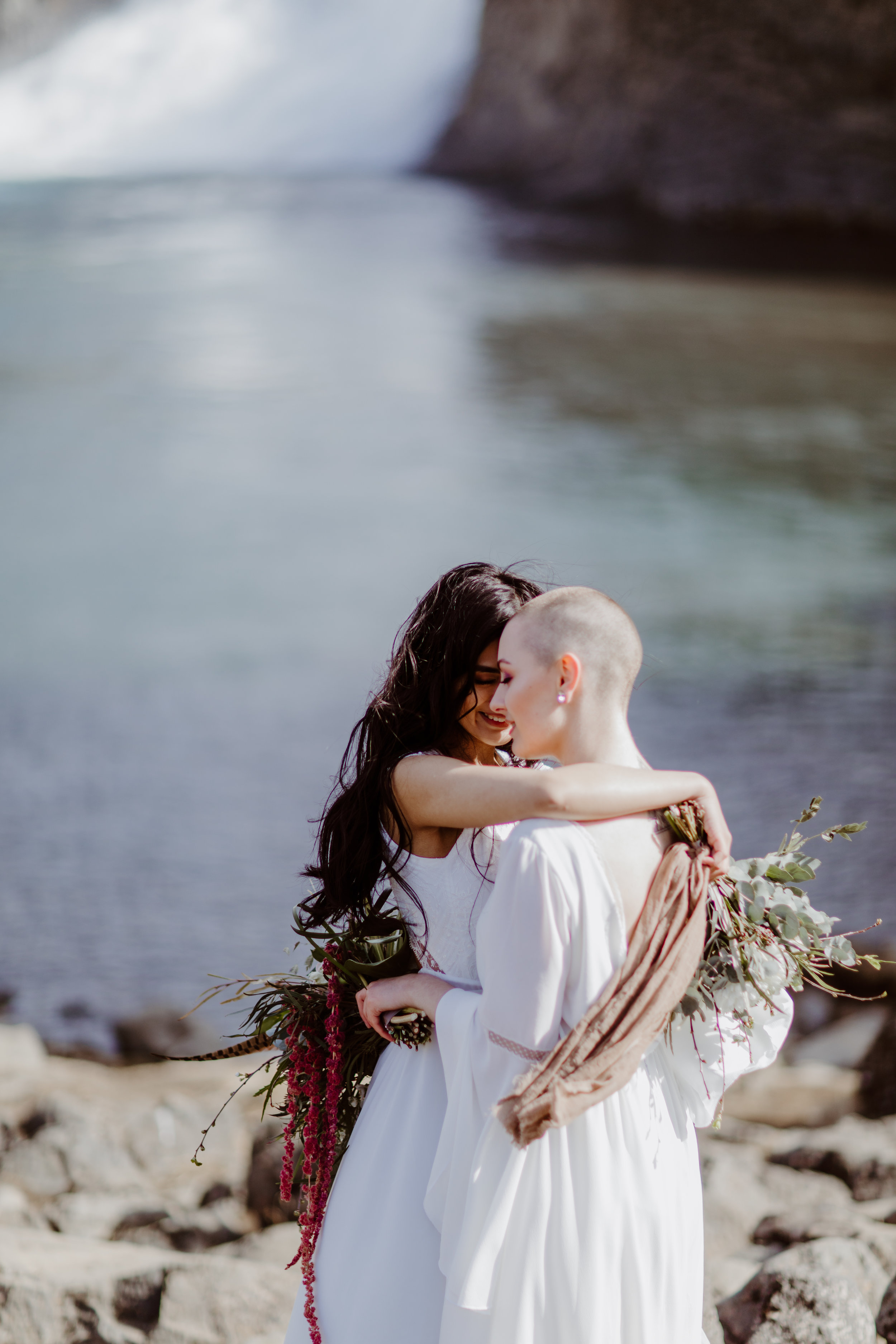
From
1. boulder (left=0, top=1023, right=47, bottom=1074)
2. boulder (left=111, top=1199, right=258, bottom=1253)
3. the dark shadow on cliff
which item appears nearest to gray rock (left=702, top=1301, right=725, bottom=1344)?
boulder (left=111, top=1199, right=258, bottom=1253)

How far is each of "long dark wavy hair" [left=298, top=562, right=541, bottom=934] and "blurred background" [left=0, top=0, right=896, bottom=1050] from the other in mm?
4012

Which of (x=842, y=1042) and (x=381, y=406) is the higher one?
(x=381, y=406)

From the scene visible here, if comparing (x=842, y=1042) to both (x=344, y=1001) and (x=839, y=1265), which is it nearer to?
(x=839, y=1265)

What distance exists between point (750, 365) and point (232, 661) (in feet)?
12.0

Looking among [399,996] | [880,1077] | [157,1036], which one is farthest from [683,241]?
[399,996]

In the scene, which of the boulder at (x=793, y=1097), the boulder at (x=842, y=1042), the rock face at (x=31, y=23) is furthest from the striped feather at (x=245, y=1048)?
the rock face at (x=31, y=23)

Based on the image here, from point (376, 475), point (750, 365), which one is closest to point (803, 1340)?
point (376, 475)

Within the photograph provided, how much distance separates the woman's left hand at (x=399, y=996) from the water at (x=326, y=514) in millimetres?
4057

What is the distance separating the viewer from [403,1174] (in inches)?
57.7

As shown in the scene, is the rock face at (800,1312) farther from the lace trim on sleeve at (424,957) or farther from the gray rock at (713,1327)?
the lace trim on sleeve at (424,957)

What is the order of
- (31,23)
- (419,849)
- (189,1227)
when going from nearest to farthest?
1. (419,849)
2. (189,1227)
3. (31,23)

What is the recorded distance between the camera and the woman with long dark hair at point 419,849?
56.4 inches

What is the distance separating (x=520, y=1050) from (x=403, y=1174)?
0.34 m

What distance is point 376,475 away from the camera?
651cm
